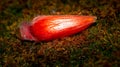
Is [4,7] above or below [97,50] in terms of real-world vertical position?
above

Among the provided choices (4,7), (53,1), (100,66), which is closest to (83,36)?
(100,66)

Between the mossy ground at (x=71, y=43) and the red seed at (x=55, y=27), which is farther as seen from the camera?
the red seed at (x=55, y=27)

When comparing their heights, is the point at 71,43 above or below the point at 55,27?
below

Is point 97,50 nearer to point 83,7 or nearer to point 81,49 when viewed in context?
point 81,49
